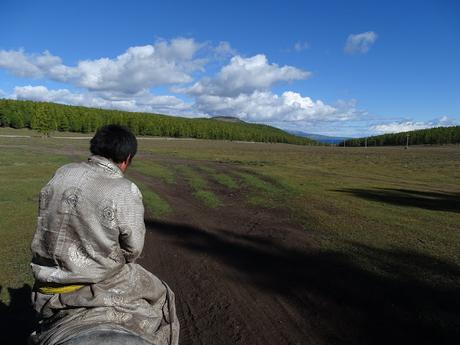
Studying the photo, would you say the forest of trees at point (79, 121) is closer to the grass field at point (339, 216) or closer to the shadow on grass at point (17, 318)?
the grass field at point (339, 216)

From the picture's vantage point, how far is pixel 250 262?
770 centimetres

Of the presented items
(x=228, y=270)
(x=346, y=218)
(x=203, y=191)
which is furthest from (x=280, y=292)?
(x=203, y=191)

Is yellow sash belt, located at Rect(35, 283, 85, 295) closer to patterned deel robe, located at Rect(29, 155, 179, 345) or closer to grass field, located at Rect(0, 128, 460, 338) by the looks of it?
patterned deel robe, located at Rect(29, 155, 179, 345)

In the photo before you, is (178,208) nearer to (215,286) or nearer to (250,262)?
(250,262)

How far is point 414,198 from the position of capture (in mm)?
17609

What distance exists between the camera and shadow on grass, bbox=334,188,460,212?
616 inches

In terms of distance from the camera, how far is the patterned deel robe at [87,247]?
2.69 meters

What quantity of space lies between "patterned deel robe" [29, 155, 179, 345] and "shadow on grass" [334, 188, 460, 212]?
14.9 meters

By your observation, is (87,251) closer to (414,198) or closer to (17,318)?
(17,318)

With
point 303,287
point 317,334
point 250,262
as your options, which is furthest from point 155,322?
point 250,262

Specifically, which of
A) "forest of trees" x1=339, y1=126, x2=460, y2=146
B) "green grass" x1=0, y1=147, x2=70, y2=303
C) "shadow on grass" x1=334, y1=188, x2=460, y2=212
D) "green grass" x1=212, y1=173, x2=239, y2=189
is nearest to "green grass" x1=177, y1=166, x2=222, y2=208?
"green grass" x1=212, y1=173, x2=239, y2=189

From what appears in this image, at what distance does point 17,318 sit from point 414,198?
16898mm

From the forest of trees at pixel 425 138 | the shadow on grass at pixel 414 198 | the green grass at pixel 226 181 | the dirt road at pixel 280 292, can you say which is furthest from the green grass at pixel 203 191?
the forest of trees at pixel 425 138

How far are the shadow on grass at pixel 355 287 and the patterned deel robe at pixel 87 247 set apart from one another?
127 inches
